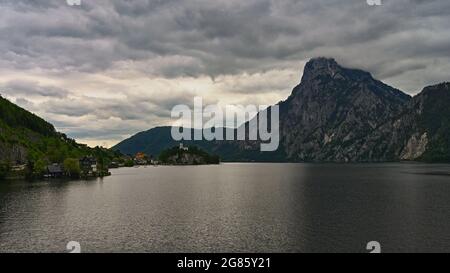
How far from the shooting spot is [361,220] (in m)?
88.9

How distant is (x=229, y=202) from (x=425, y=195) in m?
66.4

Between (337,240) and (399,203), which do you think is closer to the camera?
(337,240)

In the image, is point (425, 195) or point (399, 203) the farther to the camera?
point (425, 195)

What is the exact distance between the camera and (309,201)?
12212 centimetres
